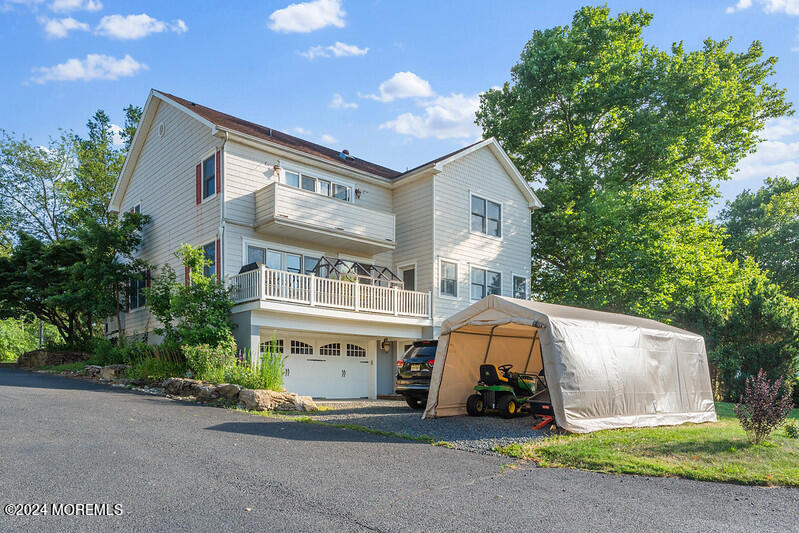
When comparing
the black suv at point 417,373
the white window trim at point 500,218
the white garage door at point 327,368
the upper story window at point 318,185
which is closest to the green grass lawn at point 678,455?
the black suv at point 417,373

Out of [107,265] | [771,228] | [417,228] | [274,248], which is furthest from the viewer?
[771,228]

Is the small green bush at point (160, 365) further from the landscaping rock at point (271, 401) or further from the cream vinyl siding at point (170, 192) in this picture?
the cream vinyl siding at point (170, 192)

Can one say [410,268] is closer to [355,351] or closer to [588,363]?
[355,351]

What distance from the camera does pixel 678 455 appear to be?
8.32m

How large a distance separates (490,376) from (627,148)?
18.1 meters

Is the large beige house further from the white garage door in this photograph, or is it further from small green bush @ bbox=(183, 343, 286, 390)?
small green bush @ bbox=(183, 343, 286, 390)

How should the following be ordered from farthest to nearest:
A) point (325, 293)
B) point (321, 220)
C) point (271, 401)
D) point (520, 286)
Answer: point (520, 286)
point (321, 220)
point (325, 293)
point (271, 401)

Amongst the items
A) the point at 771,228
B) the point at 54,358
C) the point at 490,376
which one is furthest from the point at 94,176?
the point at 771,228

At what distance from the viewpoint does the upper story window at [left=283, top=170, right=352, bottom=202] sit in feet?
63.7

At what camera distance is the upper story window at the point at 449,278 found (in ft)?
70.1

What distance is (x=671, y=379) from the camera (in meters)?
12.8

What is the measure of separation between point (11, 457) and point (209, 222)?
12174mm

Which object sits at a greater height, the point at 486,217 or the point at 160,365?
the point at 486,217

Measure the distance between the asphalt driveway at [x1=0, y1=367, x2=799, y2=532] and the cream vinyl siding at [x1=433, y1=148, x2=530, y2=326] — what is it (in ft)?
41.8
